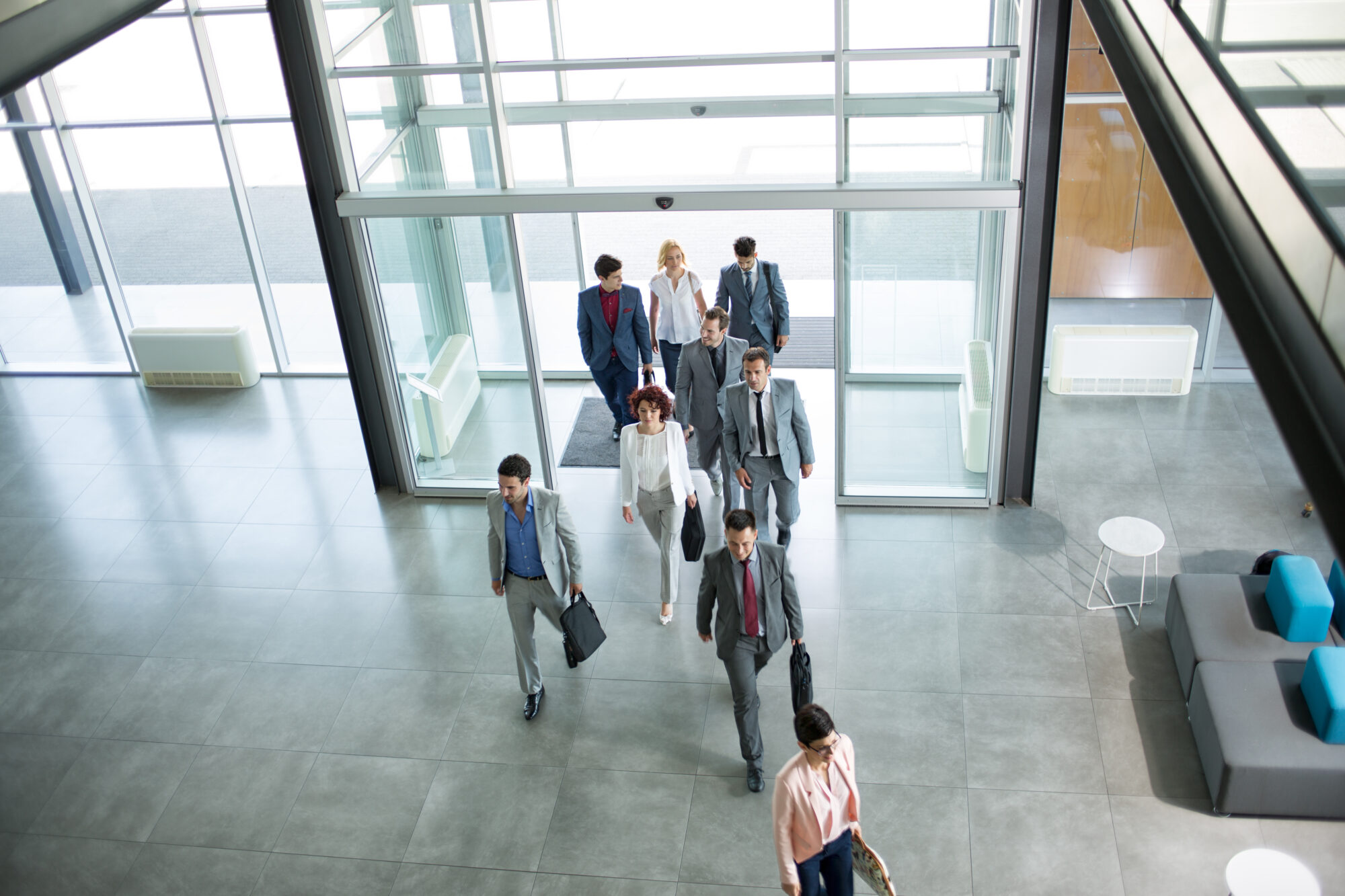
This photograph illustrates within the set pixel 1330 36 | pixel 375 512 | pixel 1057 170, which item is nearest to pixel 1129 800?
pixel 1057 170

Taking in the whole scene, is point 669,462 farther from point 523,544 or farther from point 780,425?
point 523,544

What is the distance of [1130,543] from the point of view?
6836 mm

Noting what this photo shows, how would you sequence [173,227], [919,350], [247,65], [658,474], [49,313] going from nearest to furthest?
[658,474]
[919,350]
[247,65]
[173,227]
[49,313]

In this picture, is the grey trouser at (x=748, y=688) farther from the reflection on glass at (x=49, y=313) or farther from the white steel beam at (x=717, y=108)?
the reflection on glass at (x=49, y=313)

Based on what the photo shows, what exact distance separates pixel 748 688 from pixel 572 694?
1.47 meters

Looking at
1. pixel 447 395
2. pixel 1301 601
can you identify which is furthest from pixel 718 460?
pixel 1301 601

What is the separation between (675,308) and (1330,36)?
21.0ft

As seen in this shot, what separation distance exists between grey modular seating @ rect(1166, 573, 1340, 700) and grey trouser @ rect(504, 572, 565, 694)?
136 inches

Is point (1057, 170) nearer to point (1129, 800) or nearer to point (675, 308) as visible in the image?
point (675, 308)

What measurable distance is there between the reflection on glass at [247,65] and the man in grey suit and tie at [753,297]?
4.31 meters

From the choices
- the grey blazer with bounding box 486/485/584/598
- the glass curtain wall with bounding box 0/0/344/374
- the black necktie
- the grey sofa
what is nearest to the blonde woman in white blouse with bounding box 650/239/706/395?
the black necktie

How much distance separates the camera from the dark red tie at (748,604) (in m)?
5.43

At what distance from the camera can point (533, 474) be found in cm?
877

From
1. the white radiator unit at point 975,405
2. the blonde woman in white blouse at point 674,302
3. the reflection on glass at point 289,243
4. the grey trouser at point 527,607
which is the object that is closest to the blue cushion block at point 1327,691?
the white radiator unit at point 975,405
